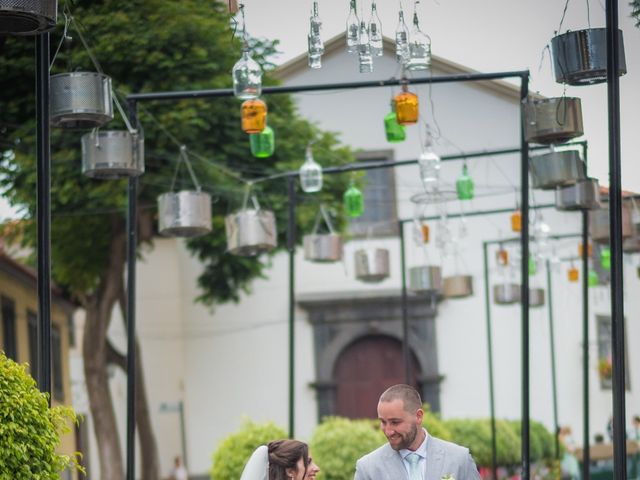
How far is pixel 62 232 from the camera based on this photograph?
89.8 ft

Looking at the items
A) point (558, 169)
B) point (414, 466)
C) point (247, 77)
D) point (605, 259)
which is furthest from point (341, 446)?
point (414, 466)

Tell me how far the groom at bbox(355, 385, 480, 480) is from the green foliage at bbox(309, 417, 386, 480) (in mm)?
A: 10221

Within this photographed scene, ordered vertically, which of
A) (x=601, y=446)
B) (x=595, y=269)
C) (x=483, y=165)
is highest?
(x=483, y=165)

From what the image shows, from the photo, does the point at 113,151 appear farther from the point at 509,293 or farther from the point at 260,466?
the point at 509,293

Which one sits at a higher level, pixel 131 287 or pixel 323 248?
pixel 323 248

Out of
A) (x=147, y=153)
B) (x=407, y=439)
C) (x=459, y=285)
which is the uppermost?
(x=147, y=153)

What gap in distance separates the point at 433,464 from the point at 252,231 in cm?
863

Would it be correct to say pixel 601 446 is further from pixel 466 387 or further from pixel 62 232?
pixel 62 232

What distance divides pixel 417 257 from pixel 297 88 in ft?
75.7

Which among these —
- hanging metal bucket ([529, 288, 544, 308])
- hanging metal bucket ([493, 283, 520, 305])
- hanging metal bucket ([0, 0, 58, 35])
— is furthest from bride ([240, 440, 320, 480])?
hanging metal bucket ([529, 288, 544, 308])

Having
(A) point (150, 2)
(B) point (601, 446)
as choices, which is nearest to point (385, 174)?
(B) point (601, 446)

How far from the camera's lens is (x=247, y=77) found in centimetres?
1111

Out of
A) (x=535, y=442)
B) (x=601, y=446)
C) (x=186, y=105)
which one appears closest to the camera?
(x=186, y=105)

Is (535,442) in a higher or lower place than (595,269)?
lower
